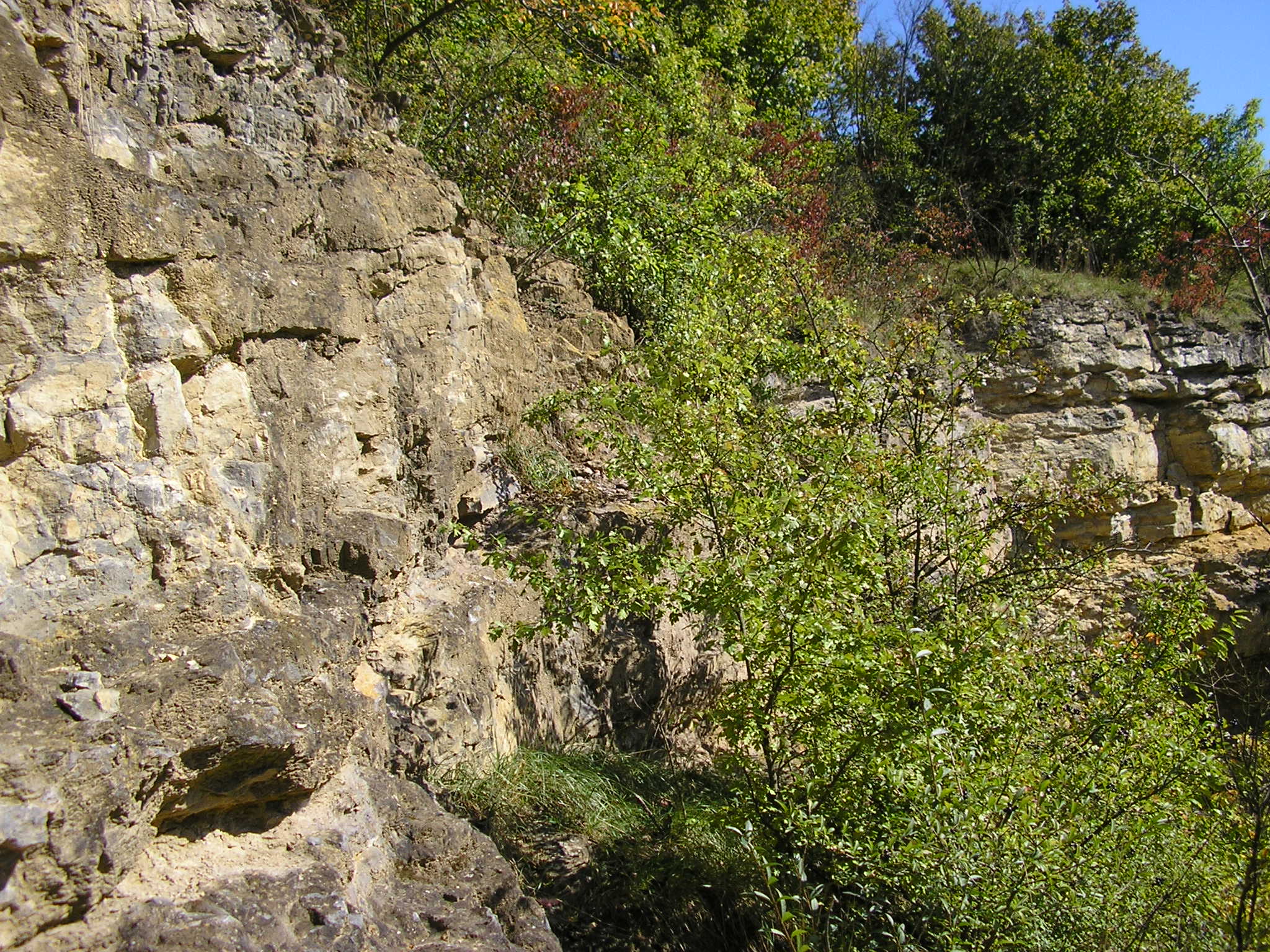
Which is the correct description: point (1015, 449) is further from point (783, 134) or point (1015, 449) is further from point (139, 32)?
point (139, 32)

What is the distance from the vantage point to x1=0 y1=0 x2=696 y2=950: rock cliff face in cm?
246

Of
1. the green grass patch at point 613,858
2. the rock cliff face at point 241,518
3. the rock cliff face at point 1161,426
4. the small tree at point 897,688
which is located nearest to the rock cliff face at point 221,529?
the rock cliff face at point 241,518

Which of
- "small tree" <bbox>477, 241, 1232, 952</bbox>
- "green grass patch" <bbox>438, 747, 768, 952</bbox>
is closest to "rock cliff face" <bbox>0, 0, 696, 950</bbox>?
"green grass patch" <bbox>438, 747, 768, 952</bbox>

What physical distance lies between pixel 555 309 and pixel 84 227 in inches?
160

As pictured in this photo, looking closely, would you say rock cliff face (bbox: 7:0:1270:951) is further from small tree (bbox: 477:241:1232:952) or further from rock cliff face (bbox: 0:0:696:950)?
small tree (bbox: 477:241:1232:952)

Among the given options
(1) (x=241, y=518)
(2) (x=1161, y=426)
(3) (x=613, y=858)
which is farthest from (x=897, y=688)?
(2) (x=1161, y=426)

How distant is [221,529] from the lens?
3.17 m

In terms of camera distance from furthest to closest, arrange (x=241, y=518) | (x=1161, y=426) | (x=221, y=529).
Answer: (x=1161, y=426) → (x=241, y=518) → (x=221, y=529)

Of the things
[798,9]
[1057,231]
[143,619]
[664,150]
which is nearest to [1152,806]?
[143,619]

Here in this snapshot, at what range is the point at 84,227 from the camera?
2.96 metres

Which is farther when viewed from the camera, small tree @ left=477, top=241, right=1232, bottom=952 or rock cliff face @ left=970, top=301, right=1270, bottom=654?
rock cliff face @ left=970, top=301, right=1270, bottom=654

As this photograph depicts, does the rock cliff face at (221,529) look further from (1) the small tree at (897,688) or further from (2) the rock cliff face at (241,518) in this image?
(1) the small tree at (897,688)

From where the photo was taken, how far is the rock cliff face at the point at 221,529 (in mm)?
2463

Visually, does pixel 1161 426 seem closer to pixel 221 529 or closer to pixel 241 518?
pixel 241 518
